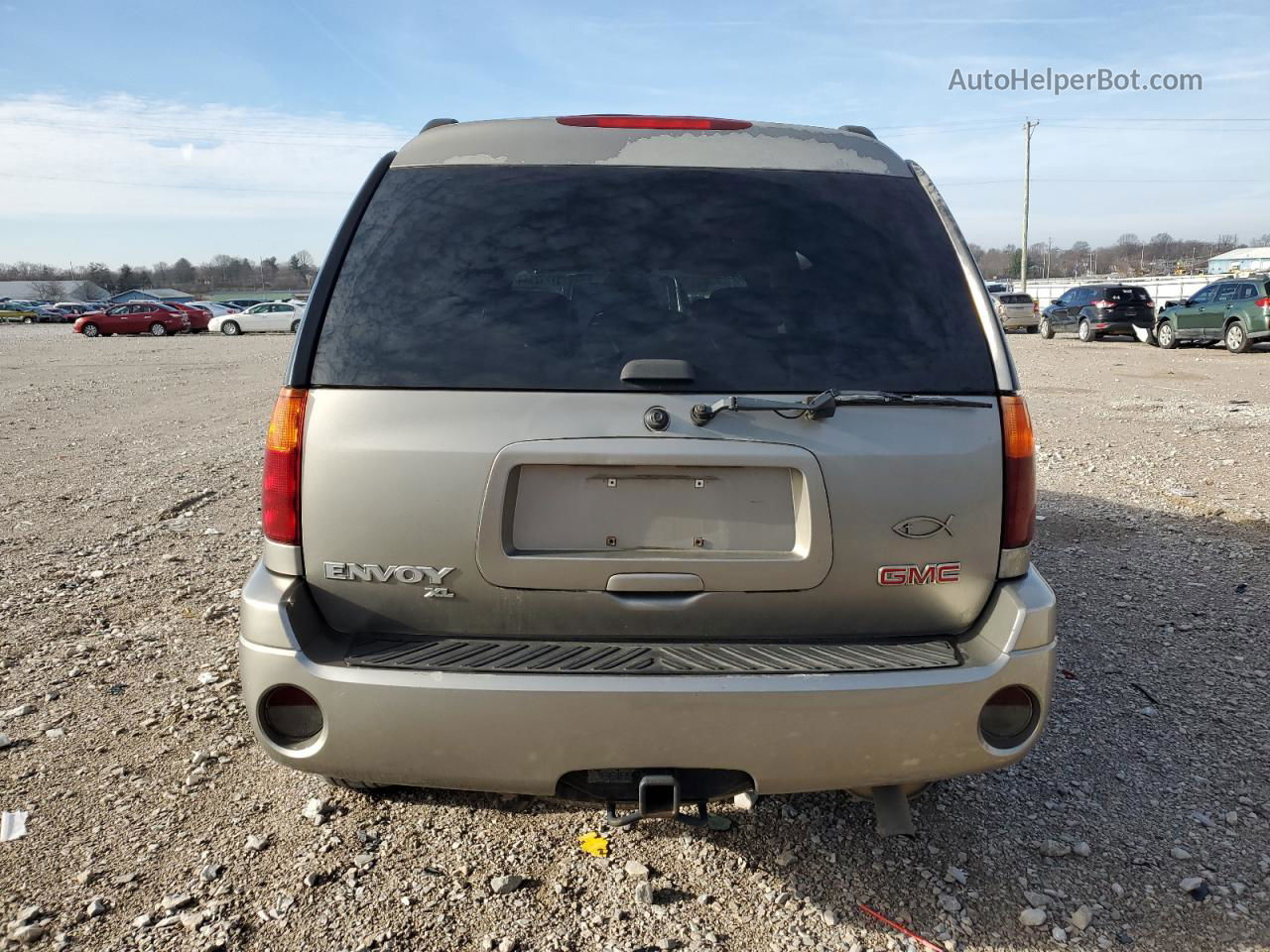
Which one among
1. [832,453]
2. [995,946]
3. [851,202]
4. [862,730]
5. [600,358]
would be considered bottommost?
[995,946]

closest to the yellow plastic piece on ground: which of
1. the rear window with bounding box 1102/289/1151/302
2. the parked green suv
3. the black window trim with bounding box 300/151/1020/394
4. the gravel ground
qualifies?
the gravel ground

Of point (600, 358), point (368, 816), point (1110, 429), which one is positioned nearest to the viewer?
point (600, 358)

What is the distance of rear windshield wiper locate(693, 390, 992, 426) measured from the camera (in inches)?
91.2

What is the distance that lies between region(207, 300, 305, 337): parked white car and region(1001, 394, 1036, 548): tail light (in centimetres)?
4627

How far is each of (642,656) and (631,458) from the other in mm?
504

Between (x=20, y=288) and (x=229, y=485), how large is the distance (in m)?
128

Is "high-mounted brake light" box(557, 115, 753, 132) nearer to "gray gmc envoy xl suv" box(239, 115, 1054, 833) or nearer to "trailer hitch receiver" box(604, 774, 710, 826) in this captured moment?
"gray gmc envoy xl suv" box(239, 115, 1054, 833)

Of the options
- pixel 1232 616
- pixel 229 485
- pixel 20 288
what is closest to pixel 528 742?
pixel 1232 616

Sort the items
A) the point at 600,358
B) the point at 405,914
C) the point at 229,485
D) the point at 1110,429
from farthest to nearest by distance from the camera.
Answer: the point at 1110,429
the point at 229,485
the point at 405,914
the point at 600,358

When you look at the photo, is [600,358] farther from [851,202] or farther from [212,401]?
[212,401]

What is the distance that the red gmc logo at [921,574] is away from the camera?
2.38 meters

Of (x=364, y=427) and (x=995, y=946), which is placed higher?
(x=364, y=427)

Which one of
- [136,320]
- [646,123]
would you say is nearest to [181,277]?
[136,320]

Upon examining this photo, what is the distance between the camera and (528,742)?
7.30 ft
